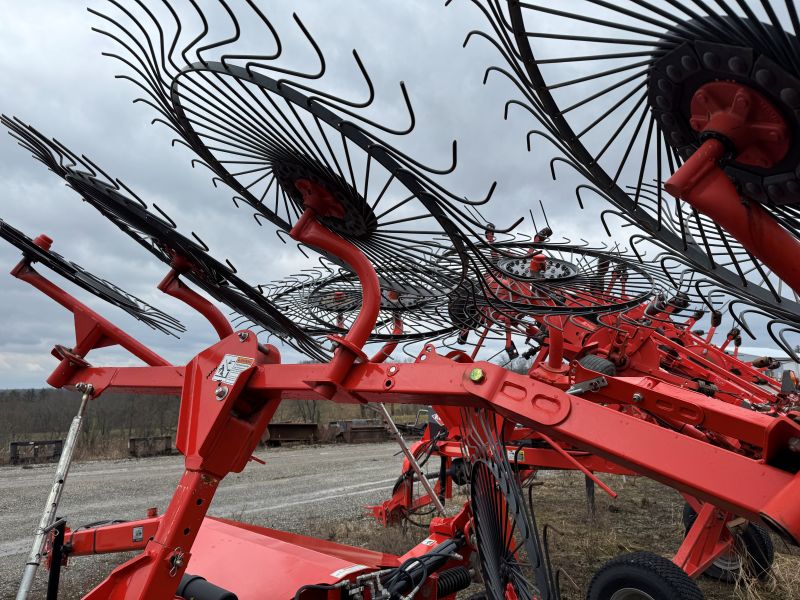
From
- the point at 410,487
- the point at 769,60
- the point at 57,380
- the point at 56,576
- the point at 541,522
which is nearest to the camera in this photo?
the point at 769,60

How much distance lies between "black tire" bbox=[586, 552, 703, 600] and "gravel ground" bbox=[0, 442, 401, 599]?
431 cm

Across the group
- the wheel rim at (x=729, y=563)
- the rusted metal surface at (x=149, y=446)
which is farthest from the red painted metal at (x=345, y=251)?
the rusted metal surface at (x=149, y=446)

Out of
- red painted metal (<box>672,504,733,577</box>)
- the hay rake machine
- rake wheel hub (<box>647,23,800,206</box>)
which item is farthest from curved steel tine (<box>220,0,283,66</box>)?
red painted metal (<box>672,504,733,577</box>)

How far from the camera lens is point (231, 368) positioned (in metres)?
2.69

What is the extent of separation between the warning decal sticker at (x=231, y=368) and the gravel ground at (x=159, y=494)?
11.9 feet

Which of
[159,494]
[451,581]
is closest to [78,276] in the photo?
[451,581]

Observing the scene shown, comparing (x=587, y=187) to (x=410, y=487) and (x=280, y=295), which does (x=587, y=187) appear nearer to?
(x=280, y=295)

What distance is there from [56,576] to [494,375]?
213 cm

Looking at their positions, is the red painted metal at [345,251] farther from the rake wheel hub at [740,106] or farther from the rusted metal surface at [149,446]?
the rusted metal surface at [149,446]

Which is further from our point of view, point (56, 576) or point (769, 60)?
point (56, 576)

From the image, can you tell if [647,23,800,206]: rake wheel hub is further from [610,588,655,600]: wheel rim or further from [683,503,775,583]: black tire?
[683,503,775,583]: black tire

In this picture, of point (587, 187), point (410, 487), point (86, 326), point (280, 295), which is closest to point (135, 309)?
point (86, 326)

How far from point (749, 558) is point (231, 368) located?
17.6 feet

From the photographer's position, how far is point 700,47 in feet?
5.20
